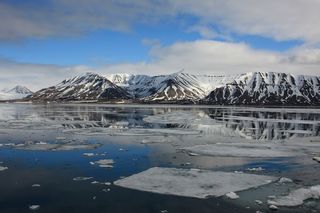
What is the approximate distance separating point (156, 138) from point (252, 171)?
1351 cm

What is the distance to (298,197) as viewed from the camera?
13.9 metres

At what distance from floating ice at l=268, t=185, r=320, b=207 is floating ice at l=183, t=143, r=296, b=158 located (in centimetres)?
846

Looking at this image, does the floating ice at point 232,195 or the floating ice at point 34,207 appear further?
the floating ice at point 232,195

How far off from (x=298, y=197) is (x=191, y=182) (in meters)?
4.18

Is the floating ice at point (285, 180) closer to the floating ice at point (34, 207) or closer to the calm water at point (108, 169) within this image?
the calm water at point (108, 169)

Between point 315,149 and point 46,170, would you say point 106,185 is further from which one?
point 315,149

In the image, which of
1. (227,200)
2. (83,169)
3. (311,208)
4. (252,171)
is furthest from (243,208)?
(83,169)

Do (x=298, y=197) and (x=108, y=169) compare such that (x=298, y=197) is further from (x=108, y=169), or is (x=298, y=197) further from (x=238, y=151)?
(x=238, y=151)

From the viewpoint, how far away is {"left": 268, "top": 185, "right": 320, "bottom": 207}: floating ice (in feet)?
43.6

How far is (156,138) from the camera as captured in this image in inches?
1240

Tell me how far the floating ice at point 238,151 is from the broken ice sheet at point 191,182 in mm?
5708

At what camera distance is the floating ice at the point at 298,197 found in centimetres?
1329

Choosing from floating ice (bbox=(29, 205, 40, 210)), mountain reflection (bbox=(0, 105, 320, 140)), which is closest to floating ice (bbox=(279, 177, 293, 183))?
floating ice (bbox=(29, 205, 40, 210))

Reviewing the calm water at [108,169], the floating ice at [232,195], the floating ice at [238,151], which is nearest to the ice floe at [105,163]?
the calm water at [108,169]
